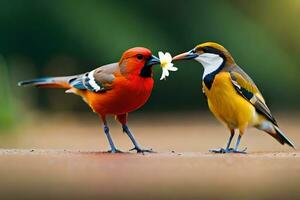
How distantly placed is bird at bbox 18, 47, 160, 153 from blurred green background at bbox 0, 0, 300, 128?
7031 millimetres

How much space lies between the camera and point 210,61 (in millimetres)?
2756

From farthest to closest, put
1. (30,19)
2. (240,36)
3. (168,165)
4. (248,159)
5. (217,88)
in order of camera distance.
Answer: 1. (30,19)
2. (240,36)
3. (217,88)
4. (248,159)
5. (168,165)

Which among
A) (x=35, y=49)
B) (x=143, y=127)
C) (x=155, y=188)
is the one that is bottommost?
(x=143, y=127)

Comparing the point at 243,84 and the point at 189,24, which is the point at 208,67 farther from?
the point at 189,24

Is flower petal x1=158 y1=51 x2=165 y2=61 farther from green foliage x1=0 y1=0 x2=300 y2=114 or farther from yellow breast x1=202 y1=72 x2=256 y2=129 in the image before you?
green foliage x1=0 y1=0 x2=300 y2=114

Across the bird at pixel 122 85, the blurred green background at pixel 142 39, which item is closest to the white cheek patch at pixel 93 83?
the bird at pixel 122 85

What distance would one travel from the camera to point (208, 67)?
2803 millimetres

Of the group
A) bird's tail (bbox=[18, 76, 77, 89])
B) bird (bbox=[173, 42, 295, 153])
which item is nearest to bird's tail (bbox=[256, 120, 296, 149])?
bird (bbox=[173, 42, 295, 153])

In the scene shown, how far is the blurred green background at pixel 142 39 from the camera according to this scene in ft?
34.2

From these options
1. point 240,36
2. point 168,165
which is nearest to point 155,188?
point 168,165

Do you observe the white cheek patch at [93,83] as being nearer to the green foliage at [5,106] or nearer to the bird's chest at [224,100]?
the bird's chest at [224,100]

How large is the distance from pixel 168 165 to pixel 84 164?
19cm

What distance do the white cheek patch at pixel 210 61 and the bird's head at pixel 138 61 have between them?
0.17 metres

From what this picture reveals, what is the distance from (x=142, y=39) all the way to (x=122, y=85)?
7697 mm
